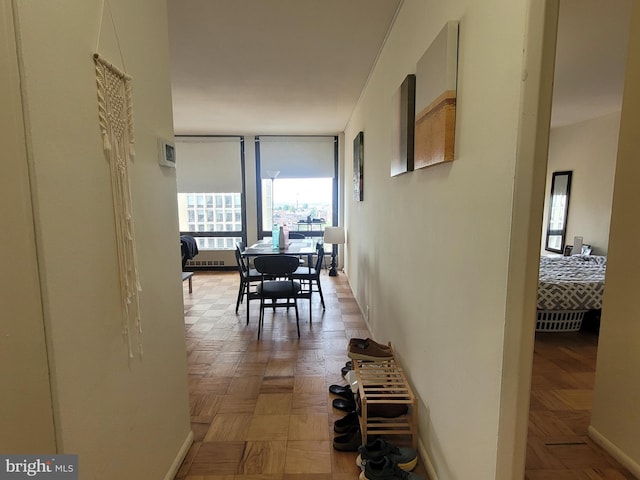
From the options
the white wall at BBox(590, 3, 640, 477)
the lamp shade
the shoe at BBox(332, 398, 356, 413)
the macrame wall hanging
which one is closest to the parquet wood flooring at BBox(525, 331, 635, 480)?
the white wall at BBox(590, 3, 640, 477)

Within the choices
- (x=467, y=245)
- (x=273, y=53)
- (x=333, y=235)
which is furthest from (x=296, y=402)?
(x=333, y=235)

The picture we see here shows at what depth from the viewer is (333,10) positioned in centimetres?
220

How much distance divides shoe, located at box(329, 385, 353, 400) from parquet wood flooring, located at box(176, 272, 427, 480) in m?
0.05

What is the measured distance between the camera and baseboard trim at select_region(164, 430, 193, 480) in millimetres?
1671

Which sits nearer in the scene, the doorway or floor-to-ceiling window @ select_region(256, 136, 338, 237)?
the doorway

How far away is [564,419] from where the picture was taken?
214 cm

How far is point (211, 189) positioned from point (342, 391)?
5.26 meters

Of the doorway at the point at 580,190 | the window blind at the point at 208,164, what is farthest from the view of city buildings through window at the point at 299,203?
the doorway at the point at 580,190

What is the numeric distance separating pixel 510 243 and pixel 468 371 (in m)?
0.55

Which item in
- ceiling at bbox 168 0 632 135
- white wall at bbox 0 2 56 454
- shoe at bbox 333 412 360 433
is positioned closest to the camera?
white wall at bbox 0 2 56 454

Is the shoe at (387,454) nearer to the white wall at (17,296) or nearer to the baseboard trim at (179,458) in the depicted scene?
the baseboard trim at (179,458)

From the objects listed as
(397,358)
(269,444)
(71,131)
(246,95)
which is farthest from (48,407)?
(246,95)

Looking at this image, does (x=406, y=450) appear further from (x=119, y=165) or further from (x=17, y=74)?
(x=17, y=74)

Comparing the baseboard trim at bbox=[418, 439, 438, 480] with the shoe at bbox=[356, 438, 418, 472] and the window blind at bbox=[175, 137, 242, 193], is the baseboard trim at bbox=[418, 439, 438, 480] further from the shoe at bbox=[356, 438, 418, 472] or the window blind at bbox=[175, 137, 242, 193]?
the window blind at bbox=[175, 137, 242, 193]
